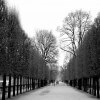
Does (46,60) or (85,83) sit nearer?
(85,83)

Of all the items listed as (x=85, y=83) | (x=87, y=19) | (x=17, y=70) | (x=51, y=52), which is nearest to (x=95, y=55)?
(x=17, y=70)

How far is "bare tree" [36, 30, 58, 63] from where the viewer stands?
6675cm

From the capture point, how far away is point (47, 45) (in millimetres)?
67625

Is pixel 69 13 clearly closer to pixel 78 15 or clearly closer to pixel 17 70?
pixel 78 15

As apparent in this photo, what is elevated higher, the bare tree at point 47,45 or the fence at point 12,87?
the bare tree at point 47,45

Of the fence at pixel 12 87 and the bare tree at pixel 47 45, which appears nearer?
the fence at pixel 12 87

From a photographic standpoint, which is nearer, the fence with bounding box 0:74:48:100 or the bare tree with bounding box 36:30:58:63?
the fence with bounding box 0:74:48:100

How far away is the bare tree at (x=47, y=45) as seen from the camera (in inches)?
2628

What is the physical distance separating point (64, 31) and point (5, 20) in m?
29.1

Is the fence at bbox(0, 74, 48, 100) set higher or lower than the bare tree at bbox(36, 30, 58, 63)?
lower

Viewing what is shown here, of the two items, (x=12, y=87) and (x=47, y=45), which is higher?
(x=47, y=45)

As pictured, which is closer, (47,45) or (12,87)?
(12,87)

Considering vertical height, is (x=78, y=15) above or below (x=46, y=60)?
above

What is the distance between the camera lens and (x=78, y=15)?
157ft
